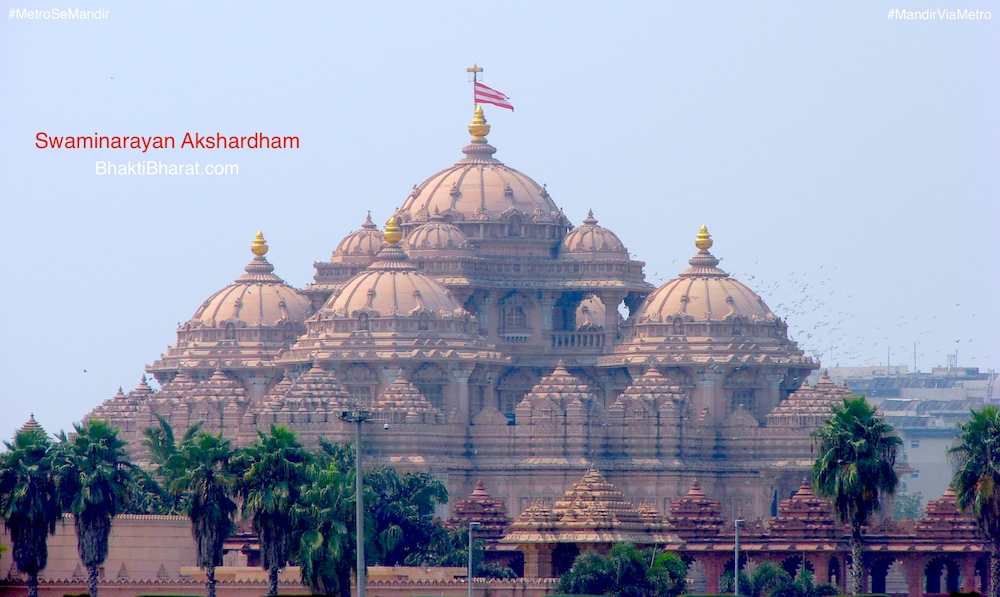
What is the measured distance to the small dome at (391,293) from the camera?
541ft

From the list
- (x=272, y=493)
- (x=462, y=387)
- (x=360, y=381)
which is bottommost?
(x=272, y=493)

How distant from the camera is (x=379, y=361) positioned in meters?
164

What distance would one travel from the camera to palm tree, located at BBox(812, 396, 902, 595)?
390 feet

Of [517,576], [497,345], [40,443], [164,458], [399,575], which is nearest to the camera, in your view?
[40,443]

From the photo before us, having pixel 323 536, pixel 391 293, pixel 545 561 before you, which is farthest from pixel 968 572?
pixel 323 536

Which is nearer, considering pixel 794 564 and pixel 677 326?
pixel 794 564

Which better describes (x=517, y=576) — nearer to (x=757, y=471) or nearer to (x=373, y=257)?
(x=757, y=471)

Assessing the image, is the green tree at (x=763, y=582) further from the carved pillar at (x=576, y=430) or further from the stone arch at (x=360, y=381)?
the stone arch at (x=360, y=381)

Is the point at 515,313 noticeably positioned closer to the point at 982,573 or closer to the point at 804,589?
the point at 982,573

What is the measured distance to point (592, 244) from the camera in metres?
176

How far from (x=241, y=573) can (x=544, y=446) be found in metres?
37.1

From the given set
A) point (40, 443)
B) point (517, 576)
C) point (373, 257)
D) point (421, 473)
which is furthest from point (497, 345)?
point (40, 443)

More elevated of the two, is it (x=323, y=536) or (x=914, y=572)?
(x=323, y=536)

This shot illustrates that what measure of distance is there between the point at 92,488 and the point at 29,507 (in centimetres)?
258
